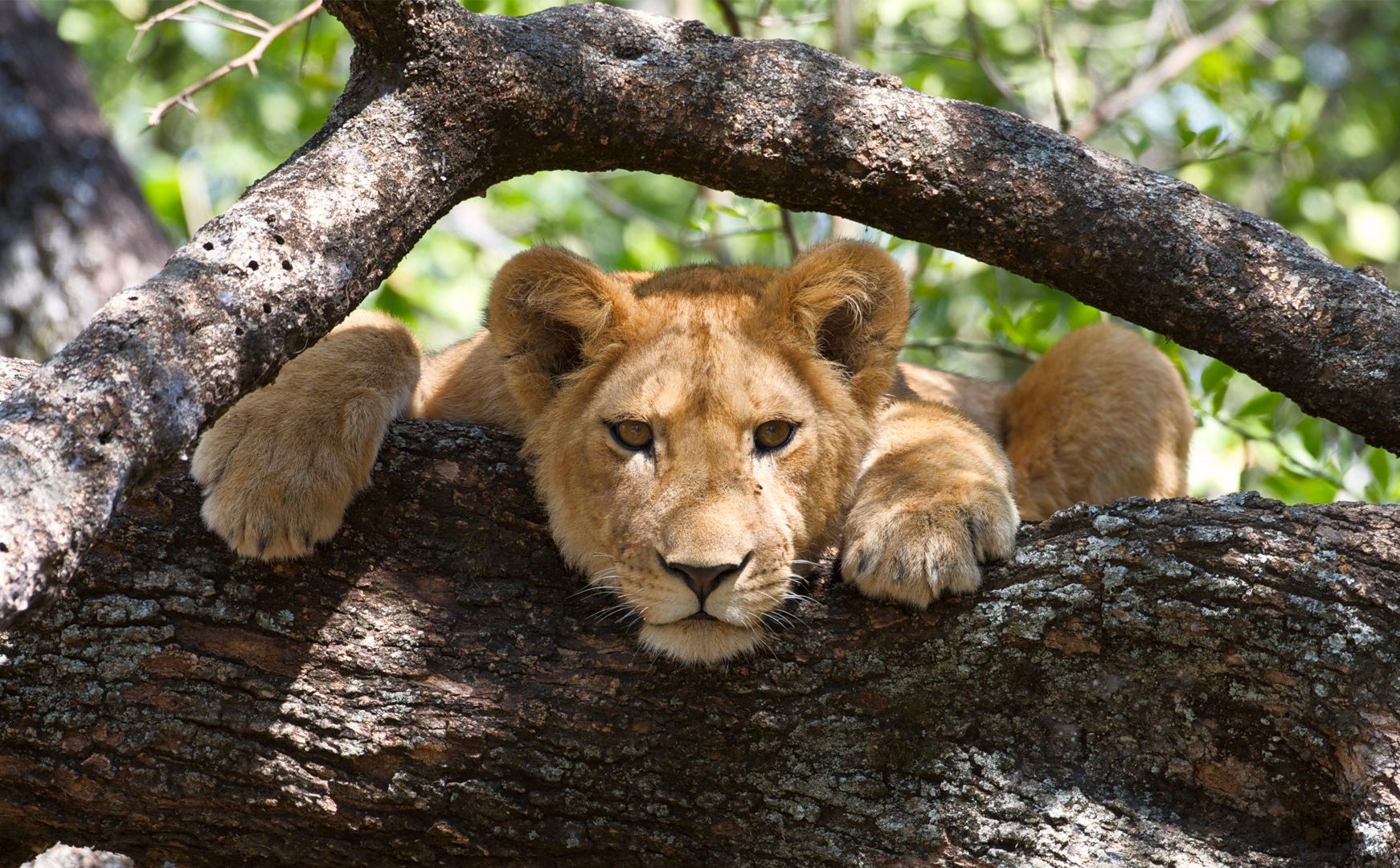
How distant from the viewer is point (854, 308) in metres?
4.44

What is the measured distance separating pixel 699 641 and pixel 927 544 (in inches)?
26.5

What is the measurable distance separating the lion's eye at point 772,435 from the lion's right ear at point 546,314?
27.0 inches

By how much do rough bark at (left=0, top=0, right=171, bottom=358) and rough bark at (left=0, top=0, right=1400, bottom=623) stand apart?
166 inches

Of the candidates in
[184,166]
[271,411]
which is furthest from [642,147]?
[184,166]

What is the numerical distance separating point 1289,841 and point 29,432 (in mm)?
3018

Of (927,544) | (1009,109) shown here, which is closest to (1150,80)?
(1009,109)

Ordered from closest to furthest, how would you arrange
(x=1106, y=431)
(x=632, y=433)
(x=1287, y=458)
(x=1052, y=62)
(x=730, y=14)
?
(x=632, y=433) < (x=1287, y=458) < (x=1106, y=431) < (x=730, y=14) < (x=1052, y=62)

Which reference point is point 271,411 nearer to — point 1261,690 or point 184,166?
point 1261,690

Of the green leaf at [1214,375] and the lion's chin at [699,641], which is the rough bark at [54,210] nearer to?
the lion's chin at [699,641]

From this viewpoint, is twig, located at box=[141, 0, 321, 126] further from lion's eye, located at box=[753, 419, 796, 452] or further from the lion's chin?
the lion's chin

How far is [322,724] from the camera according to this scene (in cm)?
340

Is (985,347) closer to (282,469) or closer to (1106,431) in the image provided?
(1106,431)

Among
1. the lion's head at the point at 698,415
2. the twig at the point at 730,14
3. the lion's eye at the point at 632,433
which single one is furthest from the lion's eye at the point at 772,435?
the twig at the point at 730,14

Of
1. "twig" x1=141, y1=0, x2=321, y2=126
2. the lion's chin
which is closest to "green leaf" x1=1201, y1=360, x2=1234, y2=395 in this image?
the lion's chin
